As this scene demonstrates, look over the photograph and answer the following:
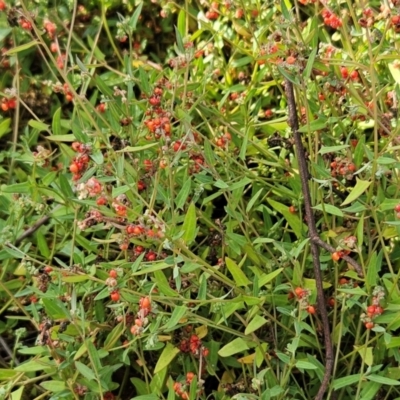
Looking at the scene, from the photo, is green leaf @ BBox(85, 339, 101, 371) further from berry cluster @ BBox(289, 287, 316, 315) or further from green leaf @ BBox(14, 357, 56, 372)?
berry cluster @ BBox(289, 287, 316, 315)

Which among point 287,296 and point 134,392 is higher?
point 287,296

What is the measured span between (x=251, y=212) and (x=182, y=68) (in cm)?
35

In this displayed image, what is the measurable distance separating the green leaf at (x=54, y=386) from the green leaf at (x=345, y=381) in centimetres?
51

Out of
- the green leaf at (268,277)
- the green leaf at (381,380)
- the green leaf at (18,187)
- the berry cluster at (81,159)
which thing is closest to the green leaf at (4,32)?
the green leaf at (18,187)

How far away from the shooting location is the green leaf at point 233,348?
1.20 metres

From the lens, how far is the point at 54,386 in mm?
1243

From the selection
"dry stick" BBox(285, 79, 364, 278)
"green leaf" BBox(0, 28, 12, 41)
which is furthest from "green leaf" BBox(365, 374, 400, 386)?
"green leaf" BBox(0, 28, 12, 41)

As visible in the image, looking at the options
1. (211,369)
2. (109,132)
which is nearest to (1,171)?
(109,132)

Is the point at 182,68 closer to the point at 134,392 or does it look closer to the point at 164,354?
the point at 164,354

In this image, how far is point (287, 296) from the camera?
4.12 ft

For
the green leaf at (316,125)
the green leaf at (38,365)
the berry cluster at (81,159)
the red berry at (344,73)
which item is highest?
the berry cluster at (81,159)

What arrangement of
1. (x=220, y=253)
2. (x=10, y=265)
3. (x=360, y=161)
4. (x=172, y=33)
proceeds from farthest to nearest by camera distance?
1. (x=172, y=33)
2. (x=10, y=265)
3. (x=220, y=253)
4. (x=360, y=161)

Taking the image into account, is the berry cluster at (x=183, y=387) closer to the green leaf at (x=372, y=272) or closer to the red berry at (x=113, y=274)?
the red berry at (x=113, y=274)

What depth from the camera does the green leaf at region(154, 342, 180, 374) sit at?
4.00 feet
